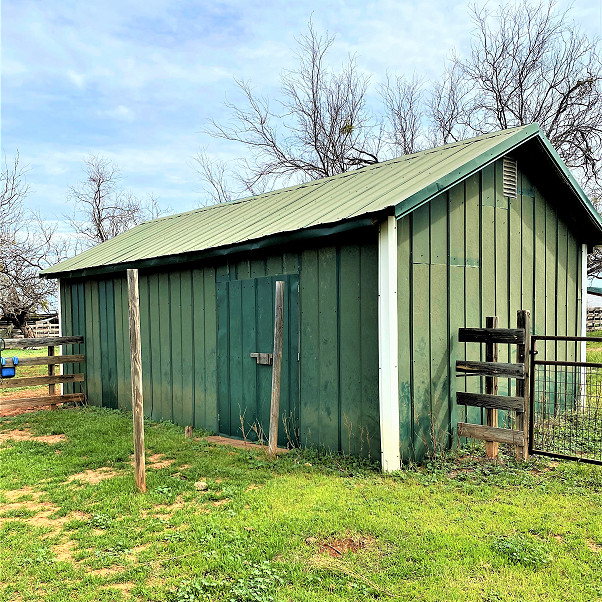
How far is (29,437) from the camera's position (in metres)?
8.36

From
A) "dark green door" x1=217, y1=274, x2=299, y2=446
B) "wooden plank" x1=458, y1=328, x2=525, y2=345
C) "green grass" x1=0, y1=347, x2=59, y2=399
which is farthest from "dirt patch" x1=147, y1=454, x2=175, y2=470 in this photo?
"green grass" x1=0, y1=347, x2=59, y2=399

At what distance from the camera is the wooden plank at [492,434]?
20.0 feet

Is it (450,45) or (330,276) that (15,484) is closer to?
(330,276)

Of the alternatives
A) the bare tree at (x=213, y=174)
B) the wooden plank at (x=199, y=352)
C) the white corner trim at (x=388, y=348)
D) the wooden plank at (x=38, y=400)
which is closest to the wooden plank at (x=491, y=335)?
the white corner trim at (x=388, y=348)

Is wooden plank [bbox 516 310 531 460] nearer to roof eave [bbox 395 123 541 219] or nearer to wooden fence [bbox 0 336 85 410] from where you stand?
roof eave [bbox 395 123 541 219]

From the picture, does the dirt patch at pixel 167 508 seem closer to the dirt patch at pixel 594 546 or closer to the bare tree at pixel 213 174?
the dirt patch at pixel 594 546

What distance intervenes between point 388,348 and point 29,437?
5.67 metres

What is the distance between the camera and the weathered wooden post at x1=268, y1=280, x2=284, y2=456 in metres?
6.45

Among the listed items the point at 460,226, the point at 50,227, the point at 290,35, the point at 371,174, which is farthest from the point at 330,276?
the point at 50,227

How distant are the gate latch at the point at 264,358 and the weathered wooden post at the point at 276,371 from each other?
807 mm

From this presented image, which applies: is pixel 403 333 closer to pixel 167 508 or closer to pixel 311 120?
pixel 167 508

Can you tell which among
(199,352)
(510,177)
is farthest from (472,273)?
(199,352)

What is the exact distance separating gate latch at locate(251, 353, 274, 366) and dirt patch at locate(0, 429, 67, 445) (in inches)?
121

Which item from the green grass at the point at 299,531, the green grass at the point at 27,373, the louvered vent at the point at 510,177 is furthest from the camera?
the green grass at the point at 27,373
